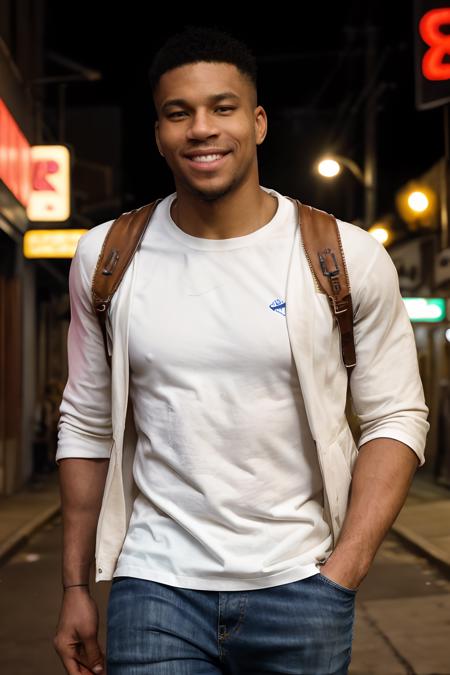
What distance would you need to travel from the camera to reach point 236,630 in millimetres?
2387

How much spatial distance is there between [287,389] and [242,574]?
0.42m

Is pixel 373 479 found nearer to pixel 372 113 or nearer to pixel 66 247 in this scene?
pixel 66 247

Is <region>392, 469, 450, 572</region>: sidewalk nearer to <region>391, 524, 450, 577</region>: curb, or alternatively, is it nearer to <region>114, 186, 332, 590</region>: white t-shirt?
<region>391, 524, 450, 577</region>: curb

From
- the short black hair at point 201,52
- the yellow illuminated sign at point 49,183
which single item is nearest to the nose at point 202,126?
the short black hair at point 201,52

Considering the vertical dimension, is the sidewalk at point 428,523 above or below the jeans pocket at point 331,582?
below

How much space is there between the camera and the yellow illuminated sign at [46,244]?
18.9m

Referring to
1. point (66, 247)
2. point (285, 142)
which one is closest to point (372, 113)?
point (66, 247)

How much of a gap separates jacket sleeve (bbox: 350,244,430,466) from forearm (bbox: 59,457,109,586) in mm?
661

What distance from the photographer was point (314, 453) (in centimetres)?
250

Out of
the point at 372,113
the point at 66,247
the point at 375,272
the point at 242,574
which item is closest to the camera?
the point at 242,574

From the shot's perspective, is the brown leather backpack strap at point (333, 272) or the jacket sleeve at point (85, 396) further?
the jacket sleeve at point (85, 396)

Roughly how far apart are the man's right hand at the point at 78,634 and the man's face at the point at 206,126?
986mm

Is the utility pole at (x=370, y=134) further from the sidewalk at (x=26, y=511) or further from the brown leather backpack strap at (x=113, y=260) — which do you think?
the brown leather backpack strap at (x=113, y=260)

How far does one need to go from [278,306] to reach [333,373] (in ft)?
0.70
